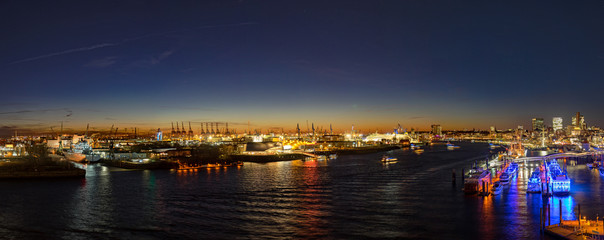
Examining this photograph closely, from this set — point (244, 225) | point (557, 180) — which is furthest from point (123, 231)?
point (557, 180)

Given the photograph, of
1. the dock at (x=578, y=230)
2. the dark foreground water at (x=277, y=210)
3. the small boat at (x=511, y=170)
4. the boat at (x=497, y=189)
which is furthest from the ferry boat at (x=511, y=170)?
the dock at (x=578, y=230)

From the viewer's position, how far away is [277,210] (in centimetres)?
1616

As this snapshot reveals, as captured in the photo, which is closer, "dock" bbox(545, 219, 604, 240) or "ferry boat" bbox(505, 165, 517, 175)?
"dock" bbox(545, 219, 604, 240)

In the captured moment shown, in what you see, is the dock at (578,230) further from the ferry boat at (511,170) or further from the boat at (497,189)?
the ferry boat at (511,170)

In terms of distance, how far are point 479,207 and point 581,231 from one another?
618 centimetres

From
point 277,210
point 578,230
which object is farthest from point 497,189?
point 277,210

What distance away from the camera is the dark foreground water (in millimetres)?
13016

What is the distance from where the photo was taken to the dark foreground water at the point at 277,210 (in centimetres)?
1302

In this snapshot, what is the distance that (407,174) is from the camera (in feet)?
96.5

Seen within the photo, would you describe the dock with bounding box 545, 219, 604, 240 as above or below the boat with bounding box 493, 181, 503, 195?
above

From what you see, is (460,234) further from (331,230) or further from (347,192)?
(347,192)

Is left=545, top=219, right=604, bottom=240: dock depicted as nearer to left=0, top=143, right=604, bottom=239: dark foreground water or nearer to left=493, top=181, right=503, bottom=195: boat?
left=0, top=143, right=604, bottom=239: dark foreground water

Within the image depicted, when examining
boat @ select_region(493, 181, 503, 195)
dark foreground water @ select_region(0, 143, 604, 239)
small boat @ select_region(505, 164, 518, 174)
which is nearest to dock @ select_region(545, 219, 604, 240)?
dark foreground water @ select_region(0, 143, 604, 239)

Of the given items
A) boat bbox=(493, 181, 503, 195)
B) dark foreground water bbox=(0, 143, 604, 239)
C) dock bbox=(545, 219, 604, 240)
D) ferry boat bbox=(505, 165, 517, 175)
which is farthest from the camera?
ferry boat bbox=(505, 165, 517, 175)
